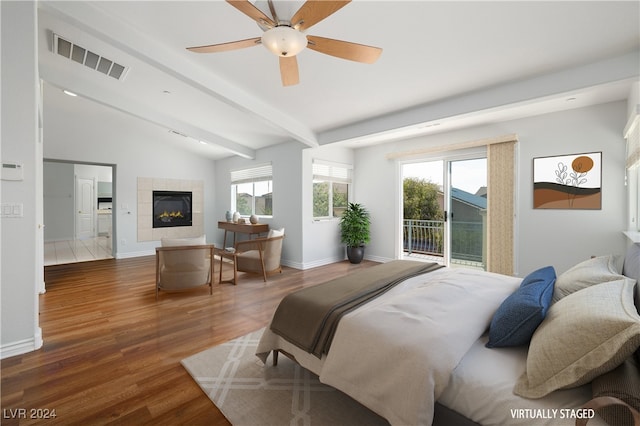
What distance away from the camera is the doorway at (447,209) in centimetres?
482

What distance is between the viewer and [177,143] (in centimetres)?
708

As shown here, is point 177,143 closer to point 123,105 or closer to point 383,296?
point 123,105

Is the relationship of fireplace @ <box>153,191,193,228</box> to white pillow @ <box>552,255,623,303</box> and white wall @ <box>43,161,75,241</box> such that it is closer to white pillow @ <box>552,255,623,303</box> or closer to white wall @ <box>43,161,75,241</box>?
white wall @ <box>43,161,75,241</box>

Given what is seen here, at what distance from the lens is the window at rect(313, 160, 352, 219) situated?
19.1 feet

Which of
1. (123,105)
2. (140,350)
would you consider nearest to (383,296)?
(140,350)

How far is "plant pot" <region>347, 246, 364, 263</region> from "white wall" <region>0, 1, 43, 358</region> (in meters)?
4.74

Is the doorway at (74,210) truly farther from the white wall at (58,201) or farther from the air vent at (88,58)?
the air vent at (88,58)

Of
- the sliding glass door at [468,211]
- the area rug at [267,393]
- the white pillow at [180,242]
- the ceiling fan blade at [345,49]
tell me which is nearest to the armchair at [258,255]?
the white pillow at [180,242]

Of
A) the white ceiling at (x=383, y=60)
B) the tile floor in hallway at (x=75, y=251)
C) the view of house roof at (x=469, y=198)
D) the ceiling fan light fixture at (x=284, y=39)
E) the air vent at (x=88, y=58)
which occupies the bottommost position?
the tile floor in hallway at (x=75, y=251)

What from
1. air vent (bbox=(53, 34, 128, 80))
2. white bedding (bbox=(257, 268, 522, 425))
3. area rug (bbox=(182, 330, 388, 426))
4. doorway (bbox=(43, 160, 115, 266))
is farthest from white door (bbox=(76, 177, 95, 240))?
white bedding (bbox=(257, 268, 522, 425))

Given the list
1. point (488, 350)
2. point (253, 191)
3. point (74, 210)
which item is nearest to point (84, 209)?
point (74, 210)

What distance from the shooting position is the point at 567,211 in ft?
12.8

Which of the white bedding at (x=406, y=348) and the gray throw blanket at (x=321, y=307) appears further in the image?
the gray throw blanket at (x=321, y=307)

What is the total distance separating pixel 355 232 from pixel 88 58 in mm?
5042
